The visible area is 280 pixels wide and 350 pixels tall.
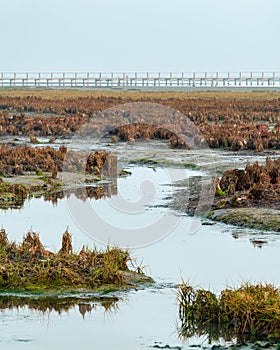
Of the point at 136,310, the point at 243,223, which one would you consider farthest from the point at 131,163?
the point at 136,310

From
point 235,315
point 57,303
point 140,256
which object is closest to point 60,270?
point 57,303

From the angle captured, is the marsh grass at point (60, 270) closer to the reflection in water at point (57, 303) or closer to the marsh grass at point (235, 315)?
the reflection in water at point (57, 303)

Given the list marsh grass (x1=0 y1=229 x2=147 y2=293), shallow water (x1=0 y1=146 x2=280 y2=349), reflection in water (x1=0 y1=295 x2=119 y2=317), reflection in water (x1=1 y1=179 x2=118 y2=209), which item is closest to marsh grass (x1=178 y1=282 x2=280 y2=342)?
shallow water (x1=0 y1=146 x2=280 y2=349)

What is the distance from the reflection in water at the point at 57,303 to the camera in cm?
1209

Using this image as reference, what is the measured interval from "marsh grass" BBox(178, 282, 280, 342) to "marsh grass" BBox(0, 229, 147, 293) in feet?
6.01

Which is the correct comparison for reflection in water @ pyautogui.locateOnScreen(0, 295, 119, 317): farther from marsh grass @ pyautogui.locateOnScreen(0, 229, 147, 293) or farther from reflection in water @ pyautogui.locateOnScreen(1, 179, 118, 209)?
reflection in water @ pyautogui.locateOnScreen(1, 179, 118, 209)

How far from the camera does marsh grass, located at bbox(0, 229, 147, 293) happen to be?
12.8 meters

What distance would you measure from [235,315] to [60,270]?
10.00 feet

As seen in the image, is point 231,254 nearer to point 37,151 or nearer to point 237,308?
point 237,308

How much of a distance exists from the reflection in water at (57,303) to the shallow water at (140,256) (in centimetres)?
9

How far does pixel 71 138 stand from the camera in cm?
4038

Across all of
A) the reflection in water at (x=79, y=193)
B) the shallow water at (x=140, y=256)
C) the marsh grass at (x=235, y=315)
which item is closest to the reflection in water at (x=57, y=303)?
the shallow water at (x=140, y=256)

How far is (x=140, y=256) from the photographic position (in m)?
15.7

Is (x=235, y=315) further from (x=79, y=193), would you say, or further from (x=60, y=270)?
(x=79, y=193)
